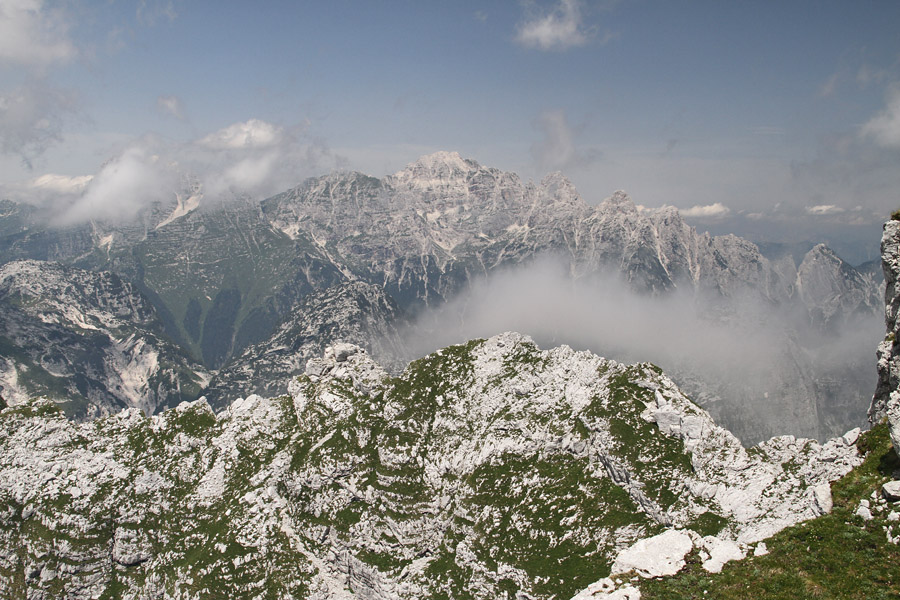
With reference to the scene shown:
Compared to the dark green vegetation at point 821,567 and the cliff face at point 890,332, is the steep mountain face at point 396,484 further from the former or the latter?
the dark green vegetation at point 821,567

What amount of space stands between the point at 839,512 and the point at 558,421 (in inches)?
2401

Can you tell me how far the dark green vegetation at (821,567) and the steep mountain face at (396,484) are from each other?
29151mm

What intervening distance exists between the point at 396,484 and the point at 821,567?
255ft

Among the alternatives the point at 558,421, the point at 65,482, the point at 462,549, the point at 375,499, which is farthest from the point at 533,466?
the point at 65,482

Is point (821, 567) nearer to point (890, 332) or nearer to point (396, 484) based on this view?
point (890, 332)

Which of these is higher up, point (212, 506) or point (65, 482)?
point (65, 482)

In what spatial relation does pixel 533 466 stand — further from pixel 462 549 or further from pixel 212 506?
pixel 212 506

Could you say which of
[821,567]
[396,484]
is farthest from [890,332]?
[396,484]

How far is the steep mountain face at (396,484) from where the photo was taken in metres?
74.0

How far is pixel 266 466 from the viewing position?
4119 inches

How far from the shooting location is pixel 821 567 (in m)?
31.9

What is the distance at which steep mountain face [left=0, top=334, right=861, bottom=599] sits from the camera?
74000 millimetres

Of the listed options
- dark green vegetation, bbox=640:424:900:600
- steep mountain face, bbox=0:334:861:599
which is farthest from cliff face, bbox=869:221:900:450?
dark green vegetation, bbox=640:424:900:600

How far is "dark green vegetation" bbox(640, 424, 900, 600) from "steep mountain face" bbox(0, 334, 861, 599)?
95.6 ft
